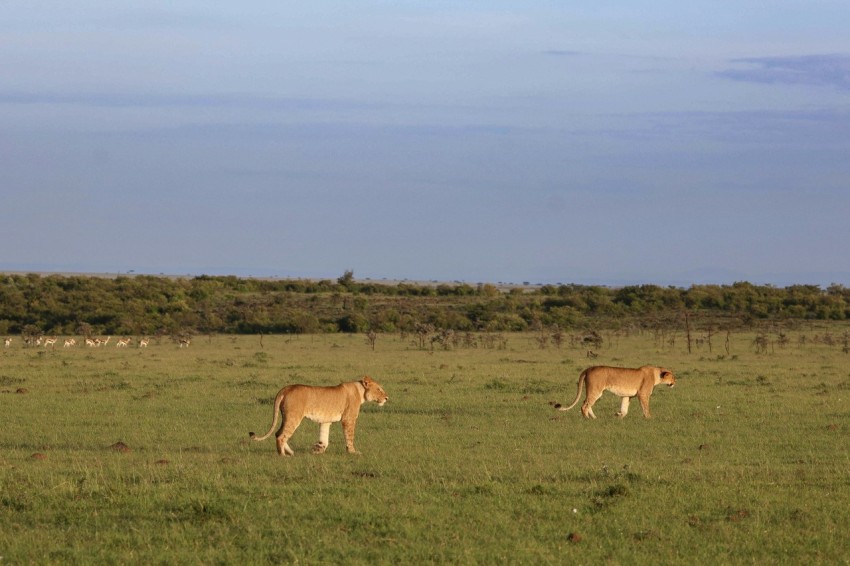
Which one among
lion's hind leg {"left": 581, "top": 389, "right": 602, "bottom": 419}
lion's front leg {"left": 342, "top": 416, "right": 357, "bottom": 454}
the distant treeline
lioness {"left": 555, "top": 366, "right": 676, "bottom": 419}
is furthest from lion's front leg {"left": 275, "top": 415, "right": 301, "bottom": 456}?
the distant treeline

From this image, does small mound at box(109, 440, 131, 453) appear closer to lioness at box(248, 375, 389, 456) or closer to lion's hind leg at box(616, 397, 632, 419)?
lioness at box(248, 375, 389, 456)

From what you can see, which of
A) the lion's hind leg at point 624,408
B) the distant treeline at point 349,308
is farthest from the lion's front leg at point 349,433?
the distant treeline at point 349,308

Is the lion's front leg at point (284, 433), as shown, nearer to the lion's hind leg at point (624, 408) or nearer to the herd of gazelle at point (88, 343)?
the lion's hind leg at point (624, 408)

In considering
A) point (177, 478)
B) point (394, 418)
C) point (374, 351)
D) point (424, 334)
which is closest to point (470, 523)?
point (177, 478)

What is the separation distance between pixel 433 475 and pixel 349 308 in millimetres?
46697

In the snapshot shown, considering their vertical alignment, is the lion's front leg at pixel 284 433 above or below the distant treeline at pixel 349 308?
below

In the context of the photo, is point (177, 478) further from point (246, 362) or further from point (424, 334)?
point (424, 334)

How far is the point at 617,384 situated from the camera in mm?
16859

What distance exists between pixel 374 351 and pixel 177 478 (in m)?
24.4

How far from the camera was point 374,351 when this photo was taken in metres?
34.8

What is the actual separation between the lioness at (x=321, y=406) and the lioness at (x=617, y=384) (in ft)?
14.9

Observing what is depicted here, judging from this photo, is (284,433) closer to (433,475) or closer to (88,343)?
(433,475)

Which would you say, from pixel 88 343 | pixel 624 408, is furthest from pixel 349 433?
pixel 88 343

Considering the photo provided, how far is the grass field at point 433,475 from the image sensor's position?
799 cm
